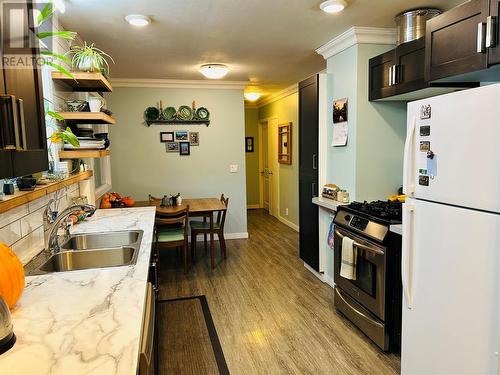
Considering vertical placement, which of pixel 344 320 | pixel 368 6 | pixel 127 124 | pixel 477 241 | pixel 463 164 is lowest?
pixel 344 320

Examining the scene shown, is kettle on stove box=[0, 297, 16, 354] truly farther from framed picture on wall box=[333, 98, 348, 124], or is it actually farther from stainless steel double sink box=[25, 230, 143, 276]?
framed picture on wall box=[333, 98, 348, 124]

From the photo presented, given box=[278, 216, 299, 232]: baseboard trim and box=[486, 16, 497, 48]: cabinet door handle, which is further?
box=[278, 216, 299, 232]: baseboard trim

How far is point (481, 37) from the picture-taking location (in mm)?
1856

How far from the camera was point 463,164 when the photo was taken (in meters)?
1.55

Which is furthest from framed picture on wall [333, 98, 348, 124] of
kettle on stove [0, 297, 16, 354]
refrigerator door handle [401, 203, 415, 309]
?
kettle on stove [0, 297, 16, 354]

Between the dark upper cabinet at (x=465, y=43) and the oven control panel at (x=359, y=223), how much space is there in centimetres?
107

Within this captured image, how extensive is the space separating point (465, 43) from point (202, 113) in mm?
3844

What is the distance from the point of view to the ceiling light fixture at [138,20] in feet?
8.50

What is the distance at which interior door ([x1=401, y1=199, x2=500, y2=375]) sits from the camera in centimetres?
→ 147

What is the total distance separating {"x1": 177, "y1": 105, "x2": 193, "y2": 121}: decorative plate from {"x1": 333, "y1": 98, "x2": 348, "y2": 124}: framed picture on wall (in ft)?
8.28

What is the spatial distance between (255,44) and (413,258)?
2.47 meters

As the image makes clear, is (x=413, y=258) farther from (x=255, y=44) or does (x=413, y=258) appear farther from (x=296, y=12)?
(x=255, y=44)

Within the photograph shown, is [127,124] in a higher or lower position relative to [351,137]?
higher

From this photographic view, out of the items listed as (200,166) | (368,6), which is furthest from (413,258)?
(200,166)
